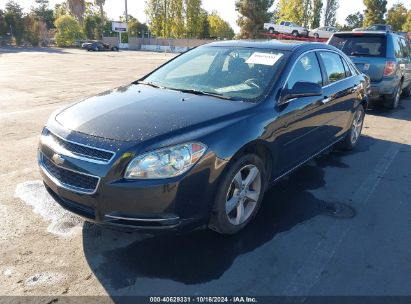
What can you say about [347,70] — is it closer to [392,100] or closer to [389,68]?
[389,68]

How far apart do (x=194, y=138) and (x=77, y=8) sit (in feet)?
257

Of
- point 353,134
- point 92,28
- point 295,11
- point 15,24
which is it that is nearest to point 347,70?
point 353,134

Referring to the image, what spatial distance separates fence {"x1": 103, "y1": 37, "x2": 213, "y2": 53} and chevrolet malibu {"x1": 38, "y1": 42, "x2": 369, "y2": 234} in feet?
186

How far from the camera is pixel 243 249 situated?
3.23 metres

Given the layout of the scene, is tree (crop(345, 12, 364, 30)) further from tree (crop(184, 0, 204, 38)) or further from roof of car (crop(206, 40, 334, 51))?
roof of car (crop(206, 40, 334, 51))

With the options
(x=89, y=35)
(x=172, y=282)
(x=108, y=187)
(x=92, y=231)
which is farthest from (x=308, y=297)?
(x=89, y=35)

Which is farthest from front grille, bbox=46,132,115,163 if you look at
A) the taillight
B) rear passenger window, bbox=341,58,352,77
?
the taillight

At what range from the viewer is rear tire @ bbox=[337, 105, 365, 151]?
5.89 metres

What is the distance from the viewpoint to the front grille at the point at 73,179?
277 cm

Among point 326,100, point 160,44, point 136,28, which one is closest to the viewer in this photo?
point 326,100

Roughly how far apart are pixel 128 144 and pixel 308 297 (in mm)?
1692

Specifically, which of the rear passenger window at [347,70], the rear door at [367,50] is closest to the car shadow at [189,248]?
the rear passenger window at [347,70]

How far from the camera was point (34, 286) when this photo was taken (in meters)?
2.71

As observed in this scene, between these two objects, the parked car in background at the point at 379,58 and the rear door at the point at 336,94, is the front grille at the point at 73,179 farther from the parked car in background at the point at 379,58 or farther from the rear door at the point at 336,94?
the parked car in background at the point at 379,58
